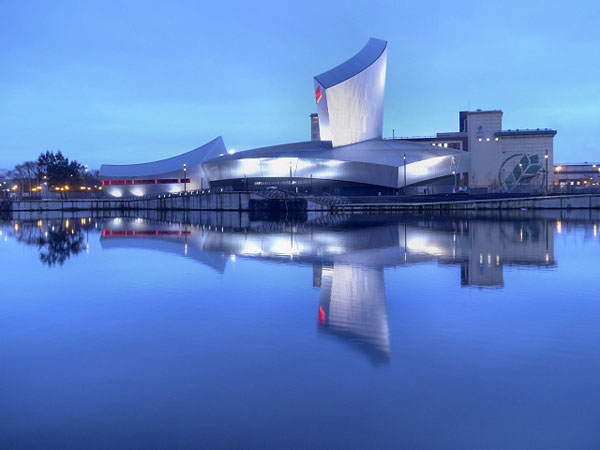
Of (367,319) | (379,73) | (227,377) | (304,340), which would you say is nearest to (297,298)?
(367,319)

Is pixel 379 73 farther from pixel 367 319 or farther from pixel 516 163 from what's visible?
pixel 367 319

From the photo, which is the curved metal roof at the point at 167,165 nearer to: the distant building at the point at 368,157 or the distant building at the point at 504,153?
the distant building at the point at 368,157

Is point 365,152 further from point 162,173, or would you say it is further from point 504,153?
point 162,173

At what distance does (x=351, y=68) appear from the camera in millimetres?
54031

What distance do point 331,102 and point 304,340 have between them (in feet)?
165

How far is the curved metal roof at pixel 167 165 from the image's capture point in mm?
67562

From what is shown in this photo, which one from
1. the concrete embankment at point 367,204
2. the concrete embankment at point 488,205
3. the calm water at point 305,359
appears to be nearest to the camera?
the calm water at point 305,359

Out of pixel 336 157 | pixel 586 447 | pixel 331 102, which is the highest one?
pixel 331 102

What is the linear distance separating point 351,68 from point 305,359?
5238 centimetres

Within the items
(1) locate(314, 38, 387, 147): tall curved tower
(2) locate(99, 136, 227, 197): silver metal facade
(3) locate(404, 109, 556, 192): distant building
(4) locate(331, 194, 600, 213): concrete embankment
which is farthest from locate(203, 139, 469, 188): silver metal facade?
(2) locate(99, 136, 227, 197): silver metal facade

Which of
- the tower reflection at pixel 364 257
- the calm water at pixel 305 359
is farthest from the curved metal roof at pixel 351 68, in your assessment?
the calm water at pixel 305 359

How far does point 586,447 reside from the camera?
3477 millimetres

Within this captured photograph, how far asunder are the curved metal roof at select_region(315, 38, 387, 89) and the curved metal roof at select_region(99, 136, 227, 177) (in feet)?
69.6

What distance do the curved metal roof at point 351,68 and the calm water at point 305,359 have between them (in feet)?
146
